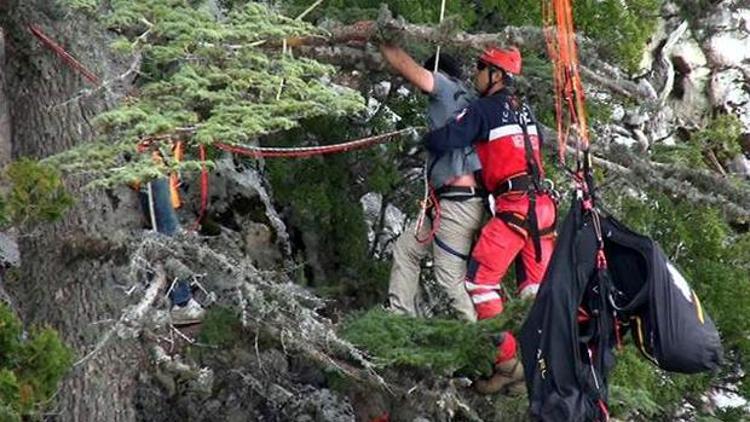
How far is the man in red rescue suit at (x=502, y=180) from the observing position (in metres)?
7.80

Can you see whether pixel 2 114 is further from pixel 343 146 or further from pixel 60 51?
pixel 343 146

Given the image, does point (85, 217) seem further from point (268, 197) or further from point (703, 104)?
point (703, 104)

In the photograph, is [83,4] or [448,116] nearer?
[83,4]

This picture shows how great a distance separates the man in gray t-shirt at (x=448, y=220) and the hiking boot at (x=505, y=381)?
1.45 ft

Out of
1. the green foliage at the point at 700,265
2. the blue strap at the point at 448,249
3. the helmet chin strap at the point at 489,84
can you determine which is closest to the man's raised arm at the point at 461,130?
the helmet chin strap at the point at 489,84

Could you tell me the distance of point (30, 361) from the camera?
538 centimetres

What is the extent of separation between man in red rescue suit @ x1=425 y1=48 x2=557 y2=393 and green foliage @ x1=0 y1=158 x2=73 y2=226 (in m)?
2.81

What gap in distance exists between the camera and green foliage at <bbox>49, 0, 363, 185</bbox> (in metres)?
5.69

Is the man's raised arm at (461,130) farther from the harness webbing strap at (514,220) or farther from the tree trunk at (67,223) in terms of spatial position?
the tree trunk at (67,223)

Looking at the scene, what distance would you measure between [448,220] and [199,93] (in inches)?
111

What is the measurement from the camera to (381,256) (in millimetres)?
10570

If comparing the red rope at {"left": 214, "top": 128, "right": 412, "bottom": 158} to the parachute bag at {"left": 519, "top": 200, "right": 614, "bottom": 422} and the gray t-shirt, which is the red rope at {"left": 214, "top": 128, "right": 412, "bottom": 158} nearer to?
the gray t-shirt

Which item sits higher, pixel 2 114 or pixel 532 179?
pixel 2 114

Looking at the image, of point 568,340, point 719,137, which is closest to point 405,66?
point 568,340
